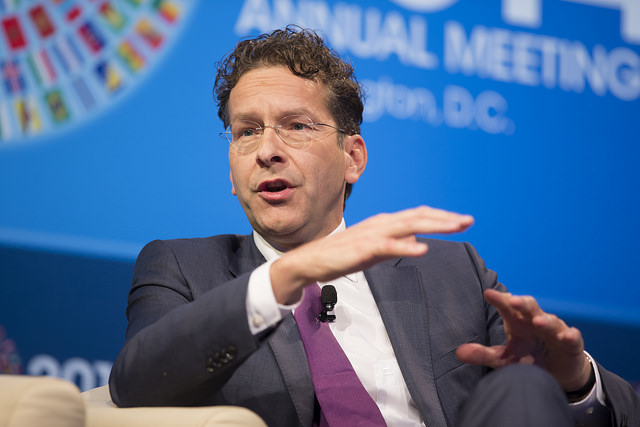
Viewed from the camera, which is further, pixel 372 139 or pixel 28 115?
pixel 372 139

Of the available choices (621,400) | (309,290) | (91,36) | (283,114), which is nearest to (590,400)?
(621,400)

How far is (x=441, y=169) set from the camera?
3.18 metres

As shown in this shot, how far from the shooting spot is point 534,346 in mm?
1652

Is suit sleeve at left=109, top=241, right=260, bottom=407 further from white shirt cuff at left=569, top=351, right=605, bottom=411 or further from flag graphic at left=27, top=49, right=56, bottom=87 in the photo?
flag graphic at left=27, top=49, right=56, bottom=87

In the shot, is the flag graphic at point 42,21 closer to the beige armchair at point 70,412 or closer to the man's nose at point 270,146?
the man's nose at point 270,146

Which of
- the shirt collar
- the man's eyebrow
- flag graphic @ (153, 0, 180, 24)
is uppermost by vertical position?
flag graphic @ (153, 0, 180, 24)

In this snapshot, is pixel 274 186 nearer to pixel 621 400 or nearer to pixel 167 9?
pixel 621 400

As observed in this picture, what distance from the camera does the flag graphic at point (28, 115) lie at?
2629 millimetres

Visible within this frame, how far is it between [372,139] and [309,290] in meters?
1.34

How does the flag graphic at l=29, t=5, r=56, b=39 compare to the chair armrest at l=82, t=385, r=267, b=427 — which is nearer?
the chair armrest at l=82, t=385, r=267, b=427

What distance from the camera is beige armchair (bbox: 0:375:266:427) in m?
1.07

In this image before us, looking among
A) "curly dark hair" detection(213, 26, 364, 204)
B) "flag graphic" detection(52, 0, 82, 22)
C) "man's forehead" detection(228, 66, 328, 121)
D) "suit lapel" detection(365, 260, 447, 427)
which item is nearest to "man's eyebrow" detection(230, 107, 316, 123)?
"man's forehead" detection(228, 66, 328, 121)

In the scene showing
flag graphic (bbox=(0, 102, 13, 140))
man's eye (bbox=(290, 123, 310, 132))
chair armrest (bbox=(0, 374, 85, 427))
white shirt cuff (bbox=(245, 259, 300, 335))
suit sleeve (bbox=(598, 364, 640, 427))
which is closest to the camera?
chair armrest (bbox=(0, 374, 85, 427))

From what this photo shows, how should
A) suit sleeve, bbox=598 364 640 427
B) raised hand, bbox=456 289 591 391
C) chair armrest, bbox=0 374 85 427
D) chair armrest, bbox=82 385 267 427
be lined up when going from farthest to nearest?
suit sleeve, bbox=598 364 640 427
raised hand, bbox=456 289 591 391
chair armrest, bbox=82 385 267 427
chair armrest, bbox=0 374 85 427
